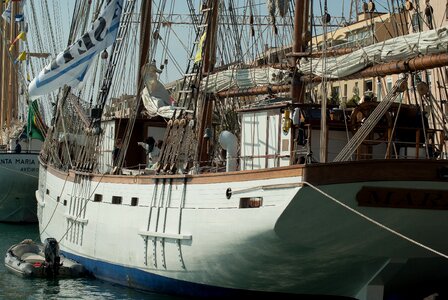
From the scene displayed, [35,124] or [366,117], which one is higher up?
[35,124]

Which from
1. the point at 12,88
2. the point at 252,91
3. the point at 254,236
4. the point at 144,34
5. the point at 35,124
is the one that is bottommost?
the point at 254,236

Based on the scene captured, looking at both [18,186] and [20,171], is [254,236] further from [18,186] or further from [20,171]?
[18,186]

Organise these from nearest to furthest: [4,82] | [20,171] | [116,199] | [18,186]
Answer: [116,199]
[20,171]
[18,186]
[4,82]

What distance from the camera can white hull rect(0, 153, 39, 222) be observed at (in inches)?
2288

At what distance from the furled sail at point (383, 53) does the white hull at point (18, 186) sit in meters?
32.4

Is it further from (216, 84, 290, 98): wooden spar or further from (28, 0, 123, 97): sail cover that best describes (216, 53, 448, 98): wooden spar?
(28, 0, 123, 97): sail cover

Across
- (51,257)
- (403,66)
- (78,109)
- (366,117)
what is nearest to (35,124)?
(78,109)

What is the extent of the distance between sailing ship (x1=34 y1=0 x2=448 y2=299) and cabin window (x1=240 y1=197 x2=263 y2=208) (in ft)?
0.09

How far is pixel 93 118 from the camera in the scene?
38.1m

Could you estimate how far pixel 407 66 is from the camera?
79.8 feet

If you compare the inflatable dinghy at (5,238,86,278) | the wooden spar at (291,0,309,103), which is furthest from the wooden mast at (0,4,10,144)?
the wooden spar at (291,0,309,103)

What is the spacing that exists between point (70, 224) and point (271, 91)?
9444 millimetres

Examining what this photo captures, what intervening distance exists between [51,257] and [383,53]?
1376cm

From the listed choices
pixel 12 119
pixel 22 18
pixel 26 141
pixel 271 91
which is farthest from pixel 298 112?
pixel 12 119
